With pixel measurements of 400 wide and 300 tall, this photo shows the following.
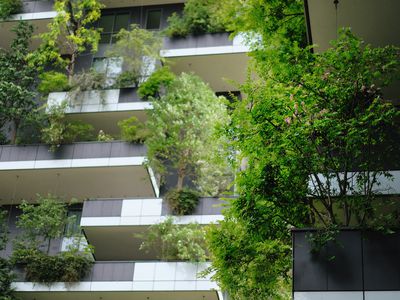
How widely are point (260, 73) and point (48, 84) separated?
59.8ft

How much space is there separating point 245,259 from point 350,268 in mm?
2763

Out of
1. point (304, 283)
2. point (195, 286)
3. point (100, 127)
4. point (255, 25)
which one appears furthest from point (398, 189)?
point (100, 127)

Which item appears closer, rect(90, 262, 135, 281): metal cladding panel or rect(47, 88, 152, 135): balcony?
rect(90, 262, 135, 281): metal cladding panel

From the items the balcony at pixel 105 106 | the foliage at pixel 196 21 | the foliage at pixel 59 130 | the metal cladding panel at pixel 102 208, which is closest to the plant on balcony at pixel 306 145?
the metal cladding panel at pixel 102 208

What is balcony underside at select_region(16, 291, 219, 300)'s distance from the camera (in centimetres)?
2481

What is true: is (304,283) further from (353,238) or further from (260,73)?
(260,73)

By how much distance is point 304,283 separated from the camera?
13953 millimetres

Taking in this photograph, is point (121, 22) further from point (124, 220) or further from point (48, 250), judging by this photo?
point (48, 250)

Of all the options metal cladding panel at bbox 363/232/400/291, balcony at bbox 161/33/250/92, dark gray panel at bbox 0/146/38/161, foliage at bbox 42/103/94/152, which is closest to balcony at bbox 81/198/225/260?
foliage at bbox 42/103/94/152

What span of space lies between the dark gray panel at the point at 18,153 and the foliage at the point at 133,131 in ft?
14.0

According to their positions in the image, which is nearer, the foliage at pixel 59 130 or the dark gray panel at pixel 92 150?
the dark gray panel at pixel 92 150

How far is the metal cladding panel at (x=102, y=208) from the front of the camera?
89.4 feet

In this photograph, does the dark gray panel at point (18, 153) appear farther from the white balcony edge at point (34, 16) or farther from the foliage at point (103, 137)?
the white balcony edge at point (34, 16)

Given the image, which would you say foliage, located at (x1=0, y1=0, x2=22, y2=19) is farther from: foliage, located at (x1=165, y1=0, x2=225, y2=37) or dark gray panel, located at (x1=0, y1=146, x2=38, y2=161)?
foliage, located at (x1=165, y1=0, x2=225, y2=37)
